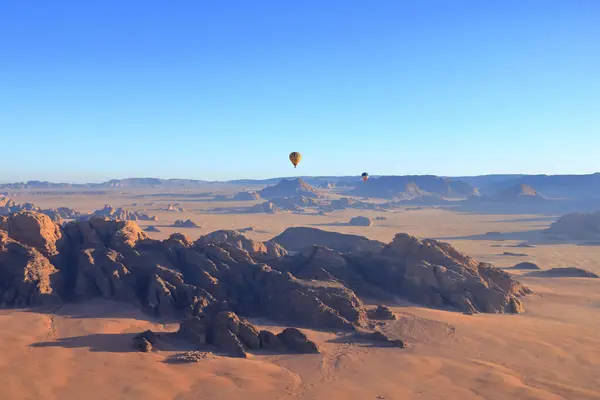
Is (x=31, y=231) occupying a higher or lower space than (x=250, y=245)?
higher

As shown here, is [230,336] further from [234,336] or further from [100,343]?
[100,343]

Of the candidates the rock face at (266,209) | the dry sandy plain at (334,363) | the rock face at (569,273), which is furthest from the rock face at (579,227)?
the rock face at (266,209)

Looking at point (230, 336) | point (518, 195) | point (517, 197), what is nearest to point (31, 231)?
point (230, 336)

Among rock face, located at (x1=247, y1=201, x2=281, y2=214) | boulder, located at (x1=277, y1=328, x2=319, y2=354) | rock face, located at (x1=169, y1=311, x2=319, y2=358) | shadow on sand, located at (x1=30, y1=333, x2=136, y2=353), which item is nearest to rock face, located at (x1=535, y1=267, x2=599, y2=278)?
boulder, located at (x1=277, y1=328, x2=319, y2=354)

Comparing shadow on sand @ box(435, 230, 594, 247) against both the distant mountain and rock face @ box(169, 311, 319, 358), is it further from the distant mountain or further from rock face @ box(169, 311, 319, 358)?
the distant mountain

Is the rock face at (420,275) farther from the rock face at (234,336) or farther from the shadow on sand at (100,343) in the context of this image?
the shadow on sand at (100,343)

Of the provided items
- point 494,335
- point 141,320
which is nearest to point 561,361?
point 494,335
